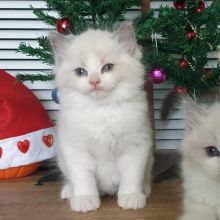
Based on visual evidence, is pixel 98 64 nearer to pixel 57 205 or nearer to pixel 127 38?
pixel 127 38

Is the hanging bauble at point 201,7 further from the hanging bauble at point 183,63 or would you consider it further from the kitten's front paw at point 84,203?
the kitten's front paw at point 84,203

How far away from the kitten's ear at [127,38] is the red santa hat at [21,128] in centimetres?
56

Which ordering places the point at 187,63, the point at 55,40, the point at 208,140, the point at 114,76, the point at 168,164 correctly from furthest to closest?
the point at 168,164 → the point at 187,63 → the point at 55,40 → the point at 114,76 → the point at 208,140

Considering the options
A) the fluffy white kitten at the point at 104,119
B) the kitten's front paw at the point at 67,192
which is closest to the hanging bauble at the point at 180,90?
the fluffy white kitten at the point at 104,119

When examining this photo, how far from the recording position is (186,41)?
1.58m

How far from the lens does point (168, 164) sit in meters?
1.84

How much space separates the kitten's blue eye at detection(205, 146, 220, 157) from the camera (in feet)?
3.87

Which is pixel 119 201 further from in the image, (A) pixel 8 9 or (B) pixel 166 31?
(A) pixel 8 9

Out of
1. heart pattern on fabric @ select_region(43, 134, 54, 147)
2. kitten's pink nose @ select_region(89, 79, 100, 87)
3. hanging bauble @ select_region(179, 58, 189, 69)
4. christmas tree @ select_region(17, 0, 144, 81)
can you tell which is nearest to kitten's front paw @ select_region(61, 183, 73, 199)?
heart pattern on fabric @ select_region(43, 134, 54, 147)

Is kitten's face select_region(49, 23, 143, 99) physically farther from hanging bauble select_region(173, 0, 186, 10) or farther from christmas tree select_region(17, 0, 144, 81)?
hanging bauble select_region(173, 0, 186, 10)

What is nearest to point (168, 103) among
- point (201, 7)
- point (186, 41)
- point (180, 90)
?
point (180, 90)

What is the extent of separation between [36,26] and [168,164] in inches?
34.8

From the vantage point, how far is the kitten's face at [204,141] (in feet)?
3.84

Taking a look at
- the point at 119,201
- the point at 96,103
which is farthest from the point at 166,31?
the point at 119,201
